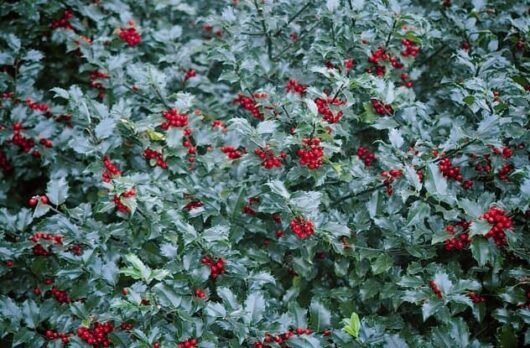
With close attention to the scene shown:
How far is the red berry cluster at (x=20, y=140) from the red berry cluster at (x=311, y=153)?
65.3 inches

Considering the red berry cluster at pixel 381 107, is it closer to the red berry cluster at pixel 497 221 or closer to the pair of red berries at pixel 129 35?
the red berry cluster at pixel 497 221

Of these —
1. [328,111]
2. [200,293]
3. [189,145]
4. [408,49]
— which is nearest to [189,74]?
[189,145]

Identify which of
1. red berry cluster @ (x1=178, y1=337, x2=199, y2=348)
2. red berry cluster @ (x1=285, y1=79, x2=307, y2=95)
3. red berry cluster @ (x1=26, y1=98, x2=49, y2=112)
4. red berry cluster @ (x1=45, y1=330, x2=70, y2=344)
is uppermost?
red berry cluster @ (x1=285, y1=79, x2=307, y2=95)

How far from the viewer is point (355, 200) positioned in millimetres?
2668

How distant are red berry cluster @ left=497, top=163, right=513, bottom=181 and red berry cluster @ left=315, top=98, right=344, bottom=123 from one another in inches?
29.0

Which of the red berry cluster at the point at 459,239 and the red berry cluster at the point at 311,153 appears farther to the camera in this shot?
the red berry cluster at the point at 311,153

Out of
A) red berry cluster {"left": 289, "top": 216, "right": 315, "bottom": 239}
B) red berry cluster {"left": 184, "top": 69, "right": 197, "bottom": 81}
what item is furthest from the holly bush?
red berry cluster {"left": 184, "top": 69, "right": 197, "bottom": 81}

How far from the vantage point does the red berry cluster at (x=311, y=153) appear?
229cm

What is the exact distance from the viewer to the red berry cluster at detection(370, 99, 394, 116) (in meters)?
2.54

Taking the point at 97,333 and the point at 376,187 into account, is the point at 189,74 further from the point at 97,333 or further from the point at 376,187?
the point at 97,333

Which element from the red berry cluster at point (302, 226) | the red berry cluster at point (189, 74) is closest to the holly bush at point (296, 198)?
the red berry cluster at point (302, 226)

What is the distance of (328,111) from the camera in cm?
241

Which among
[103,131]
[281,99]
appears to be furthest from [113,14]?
[281,99]

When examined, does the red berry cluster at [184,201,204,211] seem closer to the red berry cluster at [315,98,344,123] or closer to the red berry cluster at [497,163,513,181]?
the red berry cluster at [315,98,344,123]
